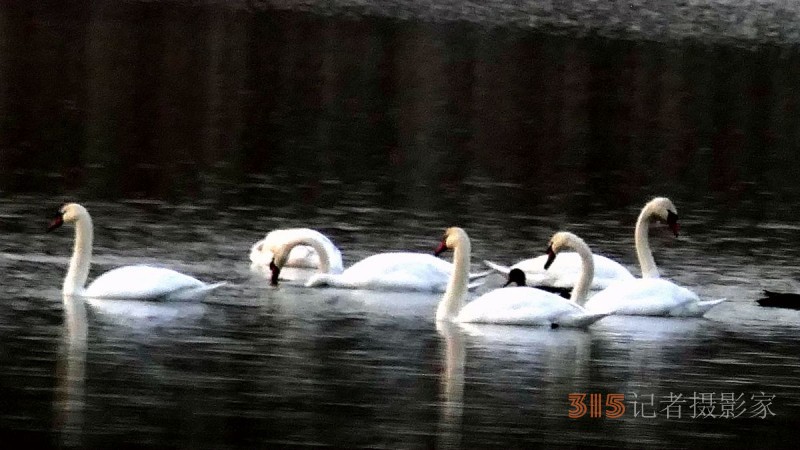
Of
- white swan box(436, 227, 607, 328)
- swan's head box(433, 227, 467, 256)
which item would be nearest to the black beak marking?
swan's head box(433, 227, 467, 256)

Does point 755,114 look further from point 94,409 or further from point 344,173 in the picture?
point 94,409

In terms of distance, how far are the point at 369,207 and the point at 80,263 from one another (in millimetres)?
7314

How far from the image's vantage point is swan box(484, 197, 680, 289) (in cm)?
1922

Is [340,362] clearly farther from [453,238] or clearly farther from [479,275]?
[479,275]

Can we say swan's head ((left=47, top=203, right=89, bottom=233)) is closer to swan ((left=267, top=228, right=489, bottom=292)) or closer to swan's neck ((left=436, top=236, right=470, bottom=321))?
swan ((left=267, top=228, right=489, bottom=292))

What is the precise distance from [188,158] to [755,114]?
15.0 m

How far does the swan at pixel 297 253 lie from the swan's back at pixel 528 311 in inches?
125

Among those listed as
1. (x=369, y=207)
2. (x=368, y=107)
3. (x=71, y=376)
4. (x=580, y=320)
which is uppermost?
(x=368, y=107)

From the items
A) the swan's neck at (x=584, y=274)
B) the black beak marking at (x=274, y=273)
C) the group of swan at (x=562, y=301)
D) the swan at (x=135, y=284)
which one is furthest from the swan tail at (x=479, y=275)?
the swan at (x=135, y=284)

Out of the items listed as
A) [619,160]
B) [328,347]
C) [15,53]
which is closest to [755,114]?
[619,160]

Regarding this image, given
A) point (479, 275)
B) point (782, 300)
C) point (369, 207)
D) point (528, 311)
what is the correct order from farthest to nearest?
point (369, 207)
point (479, 275)
point (782, 300)
point (528, 311)

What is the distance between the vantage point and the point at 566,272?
19.7m

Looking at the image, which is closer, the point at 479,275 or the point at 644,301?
the point at 644,301

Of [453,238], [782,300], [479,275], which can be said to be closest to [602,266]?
[479,275]
